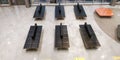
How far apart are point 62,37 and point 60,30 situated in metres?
0.54

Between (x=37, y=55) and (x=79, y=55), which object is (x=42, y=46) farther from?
(x=79, y=55)

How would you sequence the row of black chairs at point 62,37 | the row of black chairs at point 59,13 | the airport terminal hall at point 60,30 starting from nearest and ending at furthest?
the airport terminal hall at point 60,30, the row of black chairs at point 62,37, the row of black chairs at point 59,13

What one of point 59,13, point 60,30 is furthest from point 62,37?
point 59,13

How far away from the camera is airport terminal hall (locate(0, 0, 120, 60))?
556 cm

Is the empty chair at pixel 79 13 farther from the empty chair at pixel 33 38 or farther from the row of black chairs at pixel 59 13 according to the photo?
the empty chair at pixel 33 38

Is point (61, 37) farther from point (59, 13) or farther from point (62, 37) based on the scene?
point (59, 13)

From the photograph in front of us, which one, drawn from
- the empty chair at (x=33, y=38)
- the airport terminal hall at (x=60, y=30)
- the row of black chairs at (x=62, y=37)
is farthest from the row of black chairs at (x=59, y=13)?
the empty chair at (x=33, y=38)

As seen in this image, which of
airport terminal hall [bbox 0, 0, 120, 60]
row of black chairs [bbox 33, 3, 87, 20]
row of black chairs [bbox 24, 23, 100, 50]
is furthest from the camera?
row of black chairs [bbox 33, 3, 87, 20]

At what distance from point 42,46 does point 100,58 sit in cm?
232

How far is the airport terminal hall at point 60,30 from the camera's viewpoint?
18.2 ft

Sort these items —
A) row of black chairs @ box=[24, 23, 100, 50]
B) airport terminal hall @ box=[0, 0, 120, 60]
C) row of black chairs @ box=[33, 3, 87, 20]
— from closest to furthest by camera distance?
airport terminal hall @ box=[0, 0, 120, 60] < row of black chairs @ box=[24, 23, 100, 50] < row of black chairs @ box=[33, 3, 87, 20]

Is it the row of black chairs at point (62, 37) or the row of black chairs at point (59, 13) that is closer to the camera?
the row of black chairs at point (62, 37)

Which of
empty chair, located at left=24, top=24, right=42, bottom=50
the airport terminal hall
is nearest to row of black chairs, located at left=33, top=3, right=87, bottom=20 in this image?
the airport terminal hall

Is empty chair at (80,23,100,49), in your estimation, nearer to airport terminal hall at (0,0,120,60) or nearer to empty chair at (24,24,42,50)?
airport terminal hall at (0,0,120,60)
